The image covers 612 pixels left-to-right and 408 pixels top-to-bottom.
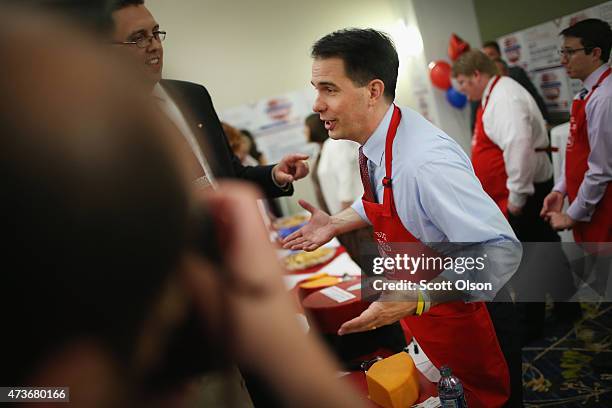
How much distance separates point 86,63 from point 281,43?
68 cm

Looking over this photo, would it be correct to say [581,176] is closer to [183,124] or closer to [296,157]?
[296,157]

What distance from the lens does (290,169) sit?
80cm

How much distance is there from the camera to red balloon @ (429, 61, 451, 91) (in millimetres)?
984

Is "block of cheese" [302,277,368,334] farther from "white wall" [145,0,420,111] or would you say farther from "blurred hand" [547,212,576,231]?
"blurred hand" [547,212,576,231]

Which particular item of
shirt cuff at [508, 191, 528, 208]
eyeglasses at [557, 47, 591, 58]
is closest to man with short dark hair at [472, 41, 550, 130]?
eyeglasses at [557, 47, 591, 58]

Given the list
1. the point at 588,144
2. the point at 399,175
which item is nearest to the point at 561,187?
the point at 588,144

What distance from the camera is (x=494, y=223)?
799mm

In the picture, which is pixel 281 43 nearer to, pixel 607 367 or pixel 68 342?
pixel 68 342

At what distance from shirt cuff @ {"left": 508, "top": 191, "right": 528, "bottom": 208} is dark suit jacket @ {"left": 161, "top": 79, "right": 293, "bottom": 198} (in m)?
0.68

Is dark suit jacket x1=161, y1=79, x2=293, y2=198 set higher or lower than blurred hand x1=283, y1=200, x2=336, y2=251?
higher

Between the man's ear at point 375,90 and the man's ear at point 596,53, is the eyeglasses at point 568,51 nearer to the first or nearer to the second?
the man's ear at point 596,53

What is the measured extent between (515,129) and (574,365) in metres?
1.50

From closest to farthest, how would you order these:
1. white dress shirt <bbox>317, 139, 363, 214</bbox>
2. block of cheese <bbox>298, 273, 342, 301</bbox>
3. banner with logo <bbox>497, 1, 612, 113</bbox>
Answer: banner with logo <bbox>497, 1, 612, 113</bbox> < block of cheese <bbox>298, 273, 342, 301</bbox> < white dress shirt <bbox>317, 139, 363, 214</bbox>

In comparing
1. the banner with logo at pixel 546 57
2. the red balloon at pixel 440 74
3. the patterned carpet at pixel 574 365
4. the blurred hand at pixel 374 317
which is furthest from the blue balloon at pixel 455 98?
the patterned carpet at pixel 574 365
